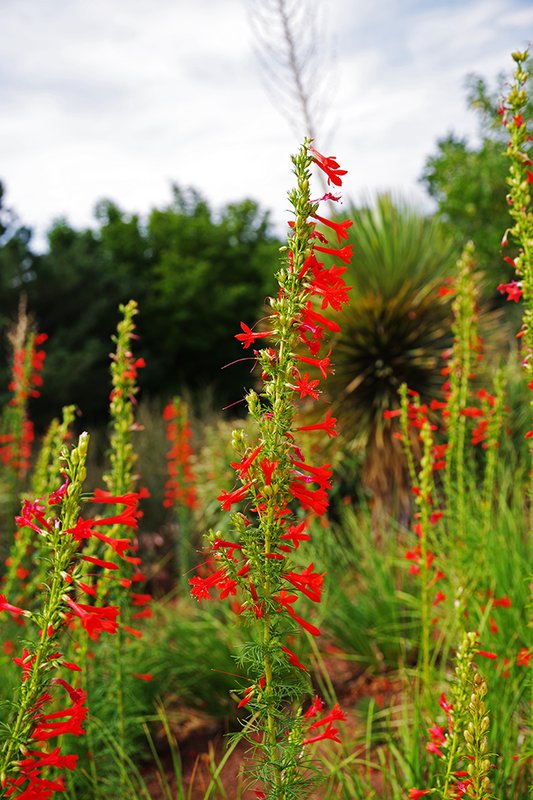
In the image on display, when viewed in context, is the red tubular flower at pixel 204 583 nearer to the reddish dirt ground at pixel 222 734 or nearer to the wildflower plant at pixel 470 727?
the wildflower plant at pixel 470 727

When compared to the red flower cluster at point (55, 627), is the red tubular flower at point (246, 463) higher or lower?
higher

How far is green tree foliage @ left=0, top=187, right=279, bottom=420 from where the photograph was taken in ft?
48.6

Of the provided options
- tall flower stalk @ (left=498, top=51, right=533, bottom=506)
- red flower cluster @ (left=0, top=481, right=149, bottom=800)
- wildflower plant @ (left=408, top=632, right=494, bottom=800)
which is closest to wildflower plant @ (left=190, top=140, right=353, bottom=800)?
red flower cluster @ (left=0, top=481, right=149, bottom=800)

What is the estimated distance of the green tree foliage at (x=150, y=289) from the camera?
14.8 meters

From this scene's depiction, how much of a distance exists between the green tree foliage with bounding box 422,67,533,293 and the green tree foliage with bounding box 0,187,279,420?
4452mm

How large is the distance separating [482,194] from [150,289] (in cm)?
819

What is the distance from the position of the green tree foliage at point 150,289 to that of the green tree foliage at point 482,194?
175 inches

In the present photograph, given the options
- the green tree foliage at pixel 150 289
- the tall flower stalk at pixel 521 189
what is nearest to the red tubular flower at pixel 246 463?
the tall flower stalk at pixel 521 189

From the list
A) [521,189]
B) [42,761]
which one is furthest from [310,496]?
[521,189]

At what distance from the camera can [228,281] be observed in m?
19.4

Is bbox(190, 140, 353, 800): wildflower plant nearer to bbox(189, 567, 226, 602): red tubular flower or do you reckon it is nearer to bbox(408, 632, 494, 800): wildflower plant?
bbox(189, 567, 226, 602): red tubular flower

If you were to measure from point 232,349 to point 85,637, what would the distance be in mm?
16486

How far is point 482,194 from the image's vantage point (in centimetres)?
1589

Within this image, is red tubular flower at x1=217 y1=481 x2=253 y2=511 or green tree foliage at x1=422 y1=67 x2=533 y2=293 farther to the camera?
green tree foliage at x1=422 y1=67 x2=533 y2=293
